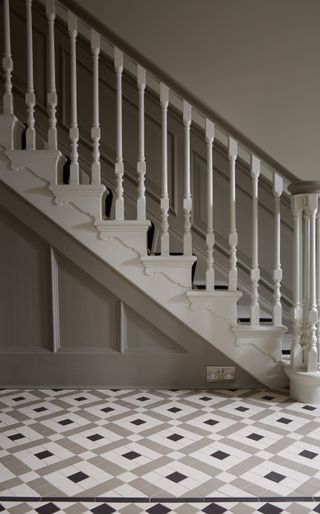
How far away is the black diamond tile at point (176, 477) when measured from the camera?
1.99 metres

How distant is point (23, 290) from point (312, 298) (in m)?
1.83

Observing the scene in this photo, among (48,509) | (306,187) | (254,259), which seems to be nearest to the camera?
(48,509)

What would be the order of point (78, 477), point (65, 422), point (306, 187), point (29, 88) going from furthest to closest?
point (29, 88) → point (306, 187) → point (65, 422) → point (78, 477)

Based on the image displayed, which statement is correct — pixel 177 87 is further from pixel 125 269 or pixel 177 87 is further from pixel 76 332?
pixel 76 332

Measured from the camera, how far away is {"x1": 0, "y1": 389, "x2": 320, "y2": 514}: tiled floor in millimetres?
1838

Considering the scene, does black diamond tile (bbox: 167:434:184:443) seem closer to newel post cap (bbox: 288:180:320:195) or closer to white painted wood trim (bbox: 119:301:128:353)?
white painted wood trim (bbox: 119:301:128:353)

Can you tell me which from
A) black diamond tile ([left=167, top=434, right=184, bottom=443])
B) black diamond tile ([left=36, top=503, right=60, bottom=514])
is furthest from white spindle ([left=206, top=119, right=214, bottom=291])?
black diamond tile ([left=36, top=503, right=60, bottom=514])

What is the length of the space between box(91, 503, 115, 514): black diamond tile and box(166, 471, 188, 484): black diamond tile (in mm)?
311

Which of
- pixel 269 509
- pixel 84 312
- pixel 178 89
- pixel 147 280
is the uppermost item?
pixel 178 89

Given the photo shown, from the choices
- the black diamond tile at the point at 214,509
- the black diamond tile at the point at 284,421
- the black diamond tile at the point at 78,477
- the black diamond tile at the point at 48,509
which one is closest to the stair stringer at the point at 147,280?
the black diamond tile at the point at 284,421

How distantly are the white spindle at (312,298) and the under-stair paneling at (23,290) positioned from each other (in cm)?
164

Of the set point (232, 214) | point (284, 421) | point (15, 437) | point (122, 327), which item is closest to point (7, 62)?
point (232, 214)

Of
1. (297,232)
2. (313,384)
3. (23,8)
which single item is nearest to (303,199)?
(297,232)

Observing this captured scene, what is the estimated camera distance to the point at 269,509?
5.83ft
